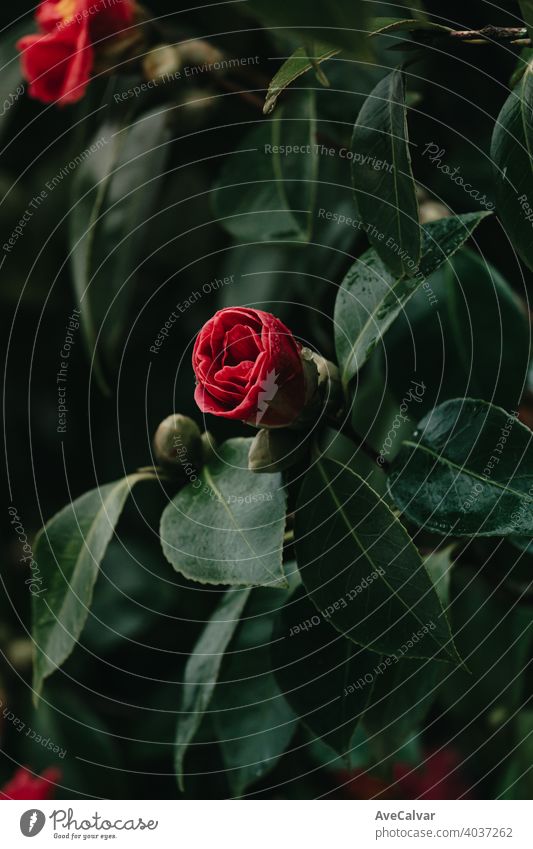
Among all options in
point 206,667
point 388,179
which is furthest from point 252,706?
point 388,179

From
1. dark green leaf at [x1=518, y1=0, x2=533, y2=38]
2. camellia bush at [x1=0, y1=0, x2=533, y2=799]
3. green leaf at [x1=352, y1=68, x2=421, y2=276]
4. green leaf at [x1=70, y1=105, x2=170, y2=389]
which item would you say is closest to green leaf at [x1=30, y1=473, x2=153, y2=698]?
camellia bush at [x1=0, y1=0, x2=533, y2=799]

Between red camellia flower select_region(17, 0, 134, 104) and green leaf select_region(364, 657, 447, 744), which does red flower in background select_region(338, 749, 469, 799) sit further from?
red camellia flower select_region(17, 0, 134, 104)

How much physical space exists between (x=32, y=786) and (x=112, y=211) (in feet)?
1.43

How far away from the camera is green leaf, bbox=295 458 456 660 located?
1.40 ft

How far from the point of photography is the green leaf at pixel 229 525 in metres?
0.42

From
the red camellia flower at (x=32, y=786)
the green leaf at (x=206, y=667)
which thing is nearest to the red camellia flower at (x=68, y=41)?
the green leaf at (x=206, y=667)

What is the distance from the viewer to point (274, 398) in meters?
0.42

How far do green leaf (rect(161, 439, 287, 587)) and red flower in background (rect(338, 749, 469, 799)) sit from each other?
0.27 m

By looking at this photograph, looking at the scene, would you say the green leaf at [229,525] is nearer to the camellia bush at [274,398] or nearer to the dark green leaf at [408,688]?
the camellia bush at [274,398]

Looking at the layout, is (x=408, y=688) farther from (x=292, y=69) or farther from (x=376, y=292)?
(x=292, y=69)

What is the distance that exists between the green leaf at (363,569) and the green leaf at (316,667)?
106 millimetres
